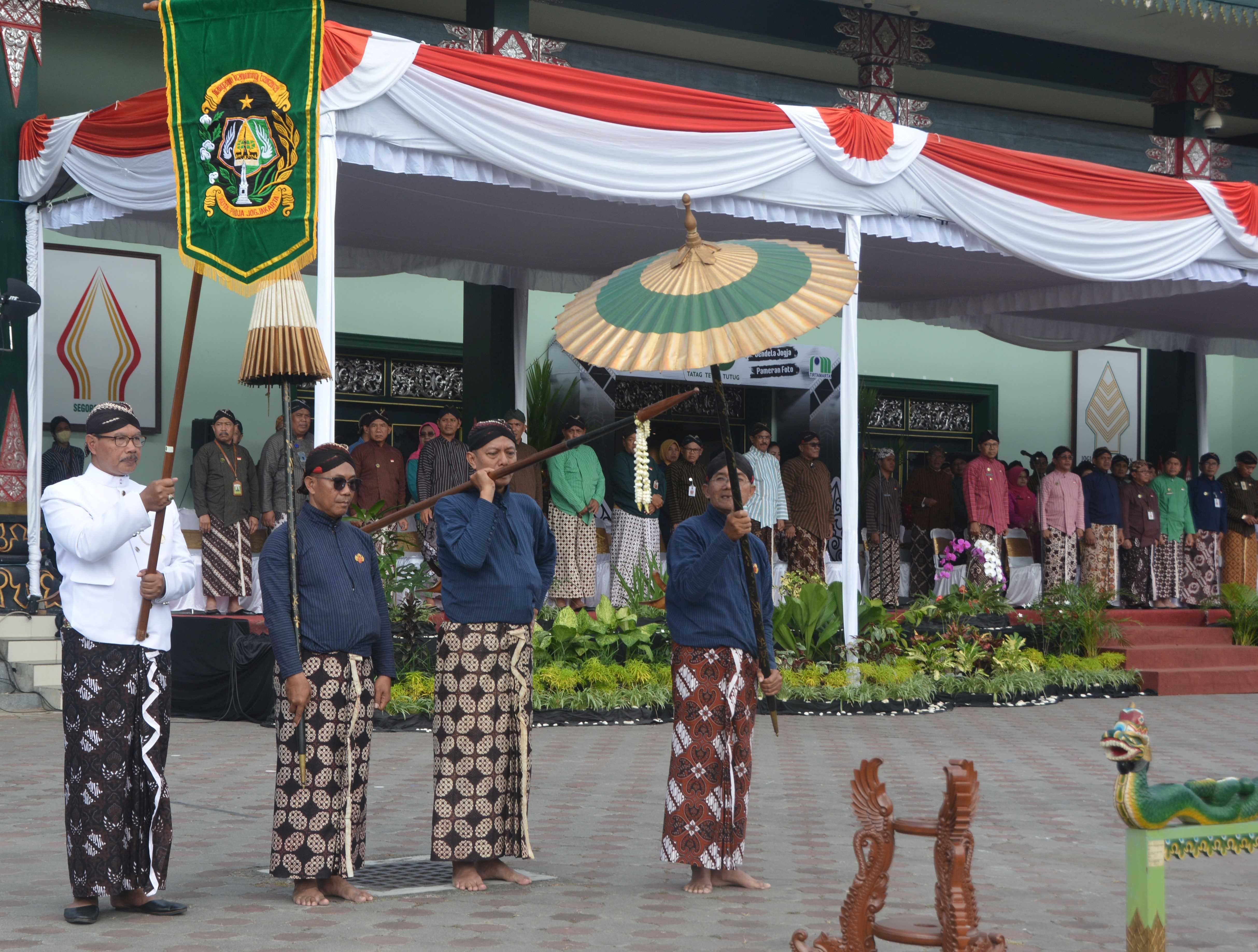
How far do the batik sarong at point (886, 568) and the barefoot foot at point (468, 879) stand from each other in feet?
34.0

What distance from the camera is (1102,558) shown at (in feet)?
49.3

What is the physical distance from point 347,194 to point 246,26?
534cm

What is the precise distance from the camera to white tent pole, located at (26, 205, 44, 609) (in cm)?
1090

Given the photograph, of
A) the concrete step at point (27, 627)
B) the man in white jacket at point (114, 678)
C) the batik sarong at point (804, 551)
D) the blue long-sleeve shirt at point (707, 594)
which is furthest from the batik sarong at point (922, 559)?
the man in white jacket at point (114, 678)

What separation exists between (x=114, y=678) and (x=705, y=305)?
225 cm

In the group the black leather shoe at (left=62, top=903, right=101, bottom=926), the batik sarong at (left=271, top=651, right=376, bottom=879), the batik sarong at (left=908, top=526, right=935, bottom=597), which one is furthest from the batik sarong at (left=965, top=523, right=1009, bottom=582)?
the black leather shoe at (left=62, top=903, right=101, bottom=926)

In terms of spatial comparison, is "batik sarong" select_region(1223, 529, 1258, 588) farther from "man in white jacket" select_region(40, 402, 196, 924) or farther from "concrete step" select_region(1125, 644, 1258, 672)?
"man in white jacket" select_region(40, 402, 196, 924)

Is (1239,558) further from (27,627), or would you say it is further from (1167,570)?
(27,627)

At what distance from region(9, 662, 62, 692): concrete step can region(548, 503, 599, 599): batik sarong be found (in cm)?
403

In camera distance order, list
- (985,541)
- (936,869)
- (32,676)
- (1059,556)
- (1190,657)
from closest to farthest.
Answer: (936,869)
(32,676)
(985,541)
(1190,657)
(1059,556)

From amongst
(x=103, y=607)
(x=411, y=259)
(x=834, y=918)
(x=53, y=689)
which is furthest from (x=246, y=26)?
(x=411, y=259)

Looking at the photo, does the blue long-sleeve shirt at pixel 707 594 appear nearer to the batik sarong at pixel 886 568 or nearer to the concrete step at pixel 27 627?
the concrete step at pixel 27 627

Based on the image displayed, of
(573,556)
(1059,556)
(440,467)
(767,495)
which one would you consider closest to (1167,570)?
(1059,556)

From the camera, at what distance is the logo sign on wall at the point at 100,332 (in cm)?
1312
